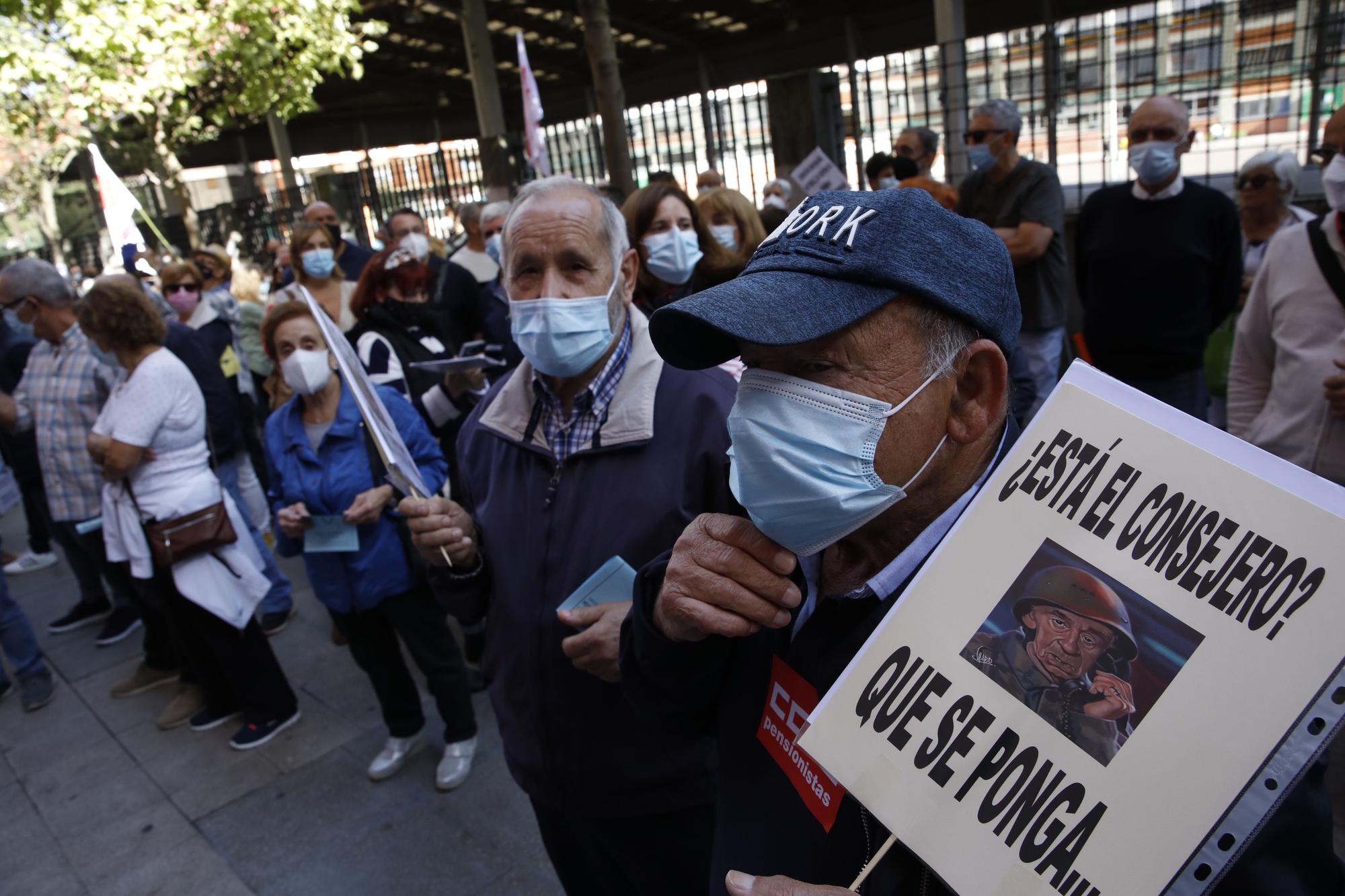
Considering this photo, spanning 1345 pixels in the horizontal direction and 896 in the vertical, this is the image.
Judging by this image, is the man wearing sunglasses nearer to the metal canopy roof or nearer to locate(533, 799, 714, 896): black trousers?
locate(533, 799, 714, 896): black trousers

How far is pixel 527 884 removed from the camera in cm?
311

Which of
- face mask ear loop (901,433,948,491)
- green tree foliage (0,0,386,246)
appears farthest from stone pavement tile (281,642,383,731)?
green tree foliage (0,0,386,246)

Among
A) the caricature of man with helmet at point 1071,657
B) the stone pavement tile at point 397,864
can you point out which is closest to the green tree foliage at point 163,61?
the stone pavement tile at point 397,864

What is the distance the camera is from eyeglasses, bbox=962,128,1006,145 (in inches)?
200

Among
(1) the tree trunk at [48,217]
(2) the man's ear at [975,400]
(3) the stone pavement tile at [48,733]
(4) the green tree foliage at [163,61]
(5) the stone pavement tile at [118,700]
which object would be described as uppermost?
(4) the green tree foliage at [163,61]

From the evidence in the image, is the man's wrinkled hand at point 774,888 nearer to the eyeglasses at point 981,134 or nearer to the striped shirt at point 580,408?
the striped shirt at point 580,408

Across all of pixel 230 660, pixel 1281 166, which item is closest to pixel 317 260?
pixel 230 660

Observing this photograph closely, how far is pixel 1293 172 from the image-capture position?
15.3ft

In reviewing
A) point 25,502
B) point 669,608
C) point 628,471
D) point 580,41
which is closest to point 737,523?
point 669,608

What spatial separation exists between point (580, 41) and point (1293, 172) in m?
18.7

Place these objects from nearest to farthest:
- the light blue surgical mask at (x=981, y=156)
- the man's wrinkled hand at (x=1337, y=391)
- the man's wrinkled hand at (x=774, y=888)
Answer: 1. the man's wrinkled hand at (x=774, y=888)
2. the man's wrinkled hand at (x=1337, y=391)
3. the light blue surgical mask at (x=981, y=156)

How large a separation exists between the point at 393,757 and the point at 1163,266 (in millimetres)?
4111

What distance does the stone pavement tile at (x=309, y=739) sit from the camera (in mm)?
4109

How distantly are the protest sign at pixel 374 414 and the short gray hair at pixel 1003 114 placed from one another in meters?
4.27
